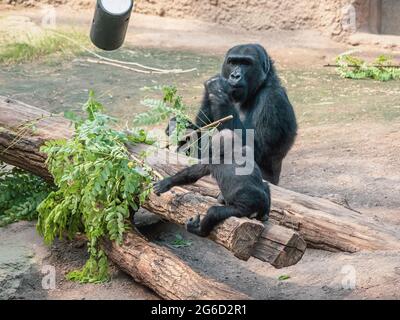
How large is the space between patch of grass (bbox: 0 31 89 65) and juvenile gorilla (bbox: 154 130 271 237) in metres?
6.27

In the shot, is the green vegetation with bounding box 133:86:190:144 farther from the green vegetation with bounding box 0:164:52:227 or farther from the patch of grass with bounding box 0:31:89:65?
the patch of grass with bounding box 0:31:89:65

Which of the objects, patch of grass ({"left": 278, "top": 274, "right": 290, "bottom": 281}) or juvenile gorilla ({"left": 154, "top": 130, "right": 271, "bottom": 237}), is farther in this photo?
patch of grass ({"left": 278, "top": 274, "right": 290, "bottom": 281})

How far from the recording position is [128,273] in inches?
191

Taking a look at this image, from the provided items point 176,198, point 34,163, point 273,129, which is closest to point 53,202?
point 34,163

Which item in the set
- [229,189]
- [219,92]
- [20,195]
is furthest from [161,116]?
[20,195]

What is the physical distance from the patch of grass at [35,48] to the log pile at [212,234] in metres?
4.83

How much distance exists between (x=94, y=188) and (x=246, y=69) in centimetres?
171

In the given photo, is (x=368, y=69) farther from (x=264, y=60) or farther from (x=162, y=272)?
(x=162, y=272)

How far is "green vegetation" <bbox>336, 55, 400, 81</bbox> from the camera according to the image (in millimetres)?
9898

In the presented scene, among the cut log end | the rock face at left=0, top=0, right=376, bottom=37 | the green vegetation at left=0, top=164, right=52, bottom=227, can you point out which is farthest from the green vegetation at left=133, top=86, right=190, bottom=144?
the rock face at left=0, top=0, right=376, bottom=37

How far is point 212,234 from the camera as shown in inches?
161

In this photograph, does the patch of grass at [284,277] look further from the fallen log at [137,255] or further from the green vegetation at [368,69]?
the green vegetation at [368,69]

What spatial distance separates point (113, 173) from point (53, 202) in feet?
1.96

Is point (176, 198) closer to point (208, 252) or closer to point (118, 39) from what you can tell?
point (208, 252)
